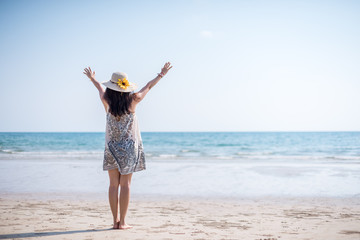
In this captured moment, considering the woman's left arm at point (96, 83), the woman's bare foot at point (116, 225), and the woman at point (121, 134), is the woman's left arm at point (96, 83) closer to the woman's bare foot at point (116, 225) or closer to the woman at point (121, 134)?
the woman at point (121, 134)

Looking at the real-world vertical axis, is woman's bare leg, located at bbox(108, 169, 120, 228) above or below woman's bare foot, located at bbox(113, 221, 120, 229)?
above

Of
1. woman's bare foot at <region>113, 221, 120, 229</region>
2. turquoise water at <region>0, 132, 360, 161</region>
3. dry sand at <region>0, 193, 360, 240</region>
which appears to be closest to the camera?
dry sand at <region>0, 193, 360, 240</region>

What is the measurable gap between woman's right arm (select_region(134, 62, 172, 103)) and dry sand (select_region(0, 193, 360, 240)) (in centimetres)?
158

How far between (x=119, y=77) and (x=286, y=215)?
3.20 metres

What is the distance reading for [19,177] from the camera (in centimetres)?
857

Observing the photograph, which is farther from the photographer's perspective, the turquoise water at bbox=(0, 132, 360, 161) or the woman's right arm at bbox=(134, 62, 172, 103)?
the turquoise water at bbox=(0, 132, 360, 161)

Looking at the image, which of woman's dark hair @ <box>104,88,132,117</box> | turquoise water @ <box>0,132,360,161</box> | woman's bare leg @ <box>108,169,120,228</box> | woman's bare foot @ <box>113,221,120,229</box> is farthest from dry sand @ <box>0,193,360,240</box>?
turquoise water @ <box>0,132,360,161</box>

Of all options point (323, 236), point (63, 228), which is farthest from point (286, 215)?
point (63, 228)

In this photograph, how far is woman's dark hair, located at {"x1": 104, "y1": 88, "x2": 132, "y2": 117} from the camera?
349 centimetres

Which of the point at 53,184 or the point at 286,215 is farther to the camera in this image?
the point at 53,184

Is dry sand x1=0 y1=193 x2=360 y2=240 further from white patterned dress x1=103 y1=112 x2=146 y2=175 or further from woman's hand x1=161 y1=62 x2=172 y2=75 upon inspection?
woman's hand x1=161 y1=62 x2=172 y2=75

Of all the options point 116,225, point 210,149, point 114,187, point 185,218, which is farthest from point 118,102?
point 210,149

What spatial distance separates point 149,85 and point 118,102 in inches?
16.5

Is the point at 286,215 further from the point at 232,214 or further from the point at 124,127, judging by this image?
the point at 124,127
